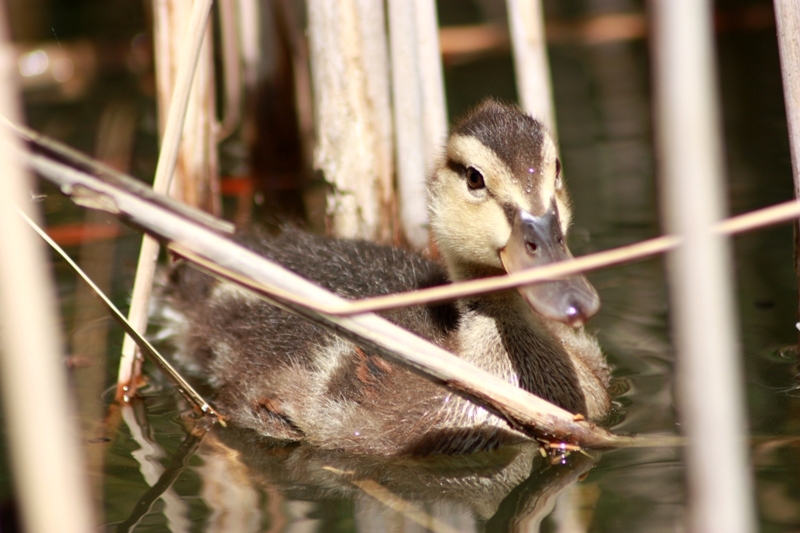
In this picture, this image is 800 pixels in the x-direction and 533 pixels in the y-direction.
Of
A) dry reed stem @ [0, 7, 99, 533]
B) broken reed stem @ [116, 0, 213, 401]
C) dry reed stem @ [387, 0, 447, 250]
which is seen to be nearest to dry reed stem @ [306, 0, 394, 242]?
dry reed stem @ [387, 0, 447, 250]

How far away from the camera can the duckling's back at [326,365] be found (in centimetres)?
255

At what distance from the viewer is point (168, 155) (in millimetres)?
2807

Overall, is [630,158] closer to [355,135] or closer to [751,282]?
[751,282]

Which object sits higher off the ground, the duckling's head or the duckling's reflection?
the duckling's head

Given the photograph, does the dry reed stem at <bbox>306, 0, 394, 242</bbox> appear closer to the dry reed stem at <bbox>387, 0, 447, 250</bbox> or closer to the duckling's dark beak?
the dry reed stem at <bbox>387, 0, 447, 250</bbox>

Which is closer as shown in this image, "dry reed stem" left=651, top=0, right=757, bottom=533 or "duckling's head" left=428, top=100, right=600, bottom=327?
"dry reed stem" left=651, top=0, right=757, bottom=533

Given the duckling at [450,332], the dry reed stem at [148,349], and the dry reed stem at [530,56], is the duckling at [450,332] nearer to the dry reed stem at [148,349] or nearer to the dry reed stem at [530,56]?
the dry reed stem at [148,349]

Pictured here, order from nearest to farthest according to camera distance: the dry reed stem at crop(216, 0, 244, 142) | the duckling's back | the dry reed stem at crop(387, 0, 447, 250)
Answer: the duckling's back, the dry reed stem at crop(387, 0, 447, 250), the dry reed stem at crop(216, 0, 244, 142)

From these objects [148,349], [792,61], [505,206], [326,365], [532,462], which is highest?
[792,61]

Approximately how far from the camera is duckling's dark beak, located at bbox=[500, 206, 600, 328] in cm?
215

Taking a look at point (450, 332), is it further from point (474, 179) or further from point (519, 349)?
point (474, 179)

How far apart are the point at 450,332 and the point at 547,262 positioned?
1.73 feet

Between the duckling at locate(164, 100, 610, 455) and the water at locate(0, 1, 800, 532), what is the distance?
80mm

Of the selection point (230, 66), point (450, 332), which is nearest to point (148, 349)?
point (450, 332)
